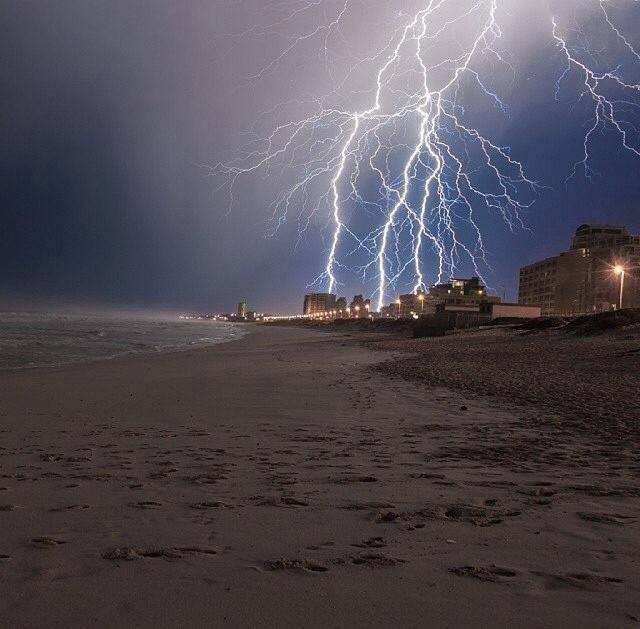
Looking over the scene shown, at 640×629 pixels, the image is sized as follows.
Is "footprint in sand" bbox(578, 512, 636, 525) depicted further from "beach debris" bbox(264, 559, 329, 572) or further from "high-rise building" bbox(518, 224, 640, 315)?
"high-rise building" bbox(518, 224, 640, 315)

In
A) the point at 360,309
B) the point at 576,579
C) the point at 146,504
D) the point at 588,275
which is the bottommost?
the point at 146,504

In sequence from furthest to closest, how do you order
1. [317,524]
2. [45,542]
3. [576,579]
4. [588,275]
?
[588,275] < [317,524] < [45,542] < [576,579]

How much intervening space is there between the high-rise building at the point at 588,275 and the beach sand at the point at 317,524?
9273cm

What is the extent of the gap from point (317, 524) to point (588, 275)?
11286 centimetres

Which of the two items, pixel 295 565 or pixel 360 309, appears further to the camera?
pixel 360 309

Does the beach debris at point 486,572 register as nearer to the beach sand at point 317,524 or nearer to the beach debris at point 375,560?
the beach sand at point 317,524

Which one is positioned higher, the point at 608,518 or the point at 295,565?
the point at 608,518

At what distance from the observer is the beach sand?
236 centimetres

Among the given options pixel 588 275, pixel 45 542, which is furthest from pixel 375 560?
pixel 588 275

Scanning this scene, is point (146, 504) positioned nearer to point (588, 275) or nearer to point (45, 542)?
point (45, 542)

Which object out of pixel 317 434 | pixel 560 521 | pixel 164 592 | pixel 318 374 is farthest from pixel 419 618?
pixel 318 374

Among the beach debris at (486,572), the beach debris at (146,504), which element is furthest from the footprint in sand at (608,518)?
the beach debris at (146,504)

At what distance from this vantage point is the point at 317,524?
3.45 metres

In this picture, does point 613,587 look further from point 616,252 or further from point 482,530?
point 616,252
